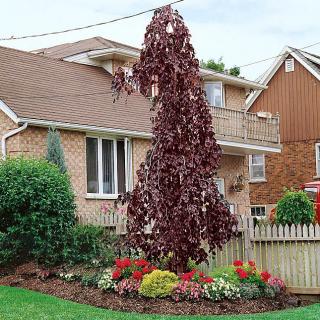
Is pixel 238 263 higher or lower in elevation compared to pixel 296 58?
lower

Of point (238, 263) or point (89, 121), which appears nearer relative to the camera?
point (238, 263)

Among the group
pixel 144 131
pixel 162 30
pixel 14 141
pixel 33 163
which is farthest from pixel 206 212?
pixel 144 131

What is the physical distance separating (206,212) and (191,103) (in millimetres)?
2054

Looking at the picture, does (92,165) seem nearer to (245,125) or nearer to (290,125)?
(245,125)

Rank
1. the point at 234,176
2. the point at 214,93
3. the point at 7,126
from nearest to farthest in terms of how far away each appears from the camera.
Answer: the point at 7,126 → the point at 234,176 → the point at 214,93

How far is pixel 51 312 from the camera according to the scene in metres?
11.1

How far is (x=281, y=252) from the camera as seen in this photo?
1443cm

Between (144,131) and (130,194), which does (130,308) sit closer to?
(130,194)

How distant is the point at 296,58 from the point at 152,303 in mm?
23925

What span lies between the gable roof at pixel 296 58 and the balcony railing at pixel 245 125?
215 inches

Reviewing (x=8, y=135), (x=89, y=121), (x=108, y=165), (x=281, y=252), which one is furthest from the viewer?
(x=108, y=165)

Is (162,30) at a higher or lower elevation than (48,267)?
higher

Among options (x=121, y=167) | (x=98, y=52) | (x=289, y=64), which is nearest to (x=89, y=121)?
(x=121, y=167)

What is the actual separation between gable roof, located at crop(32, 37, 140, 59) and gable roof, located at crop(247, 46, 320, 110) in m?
8.80
